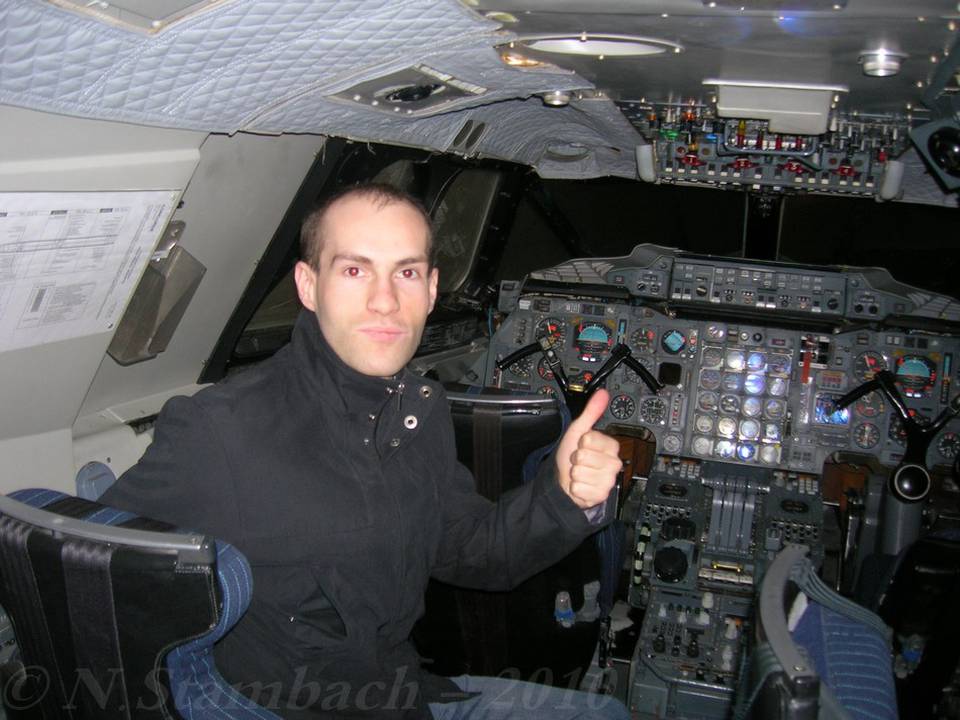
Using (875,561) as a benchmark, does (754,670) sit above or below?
above

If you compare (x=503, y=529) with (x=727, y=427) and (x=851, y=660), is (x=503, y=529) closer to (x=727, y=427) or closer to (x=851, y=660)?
(x=851, y=660)

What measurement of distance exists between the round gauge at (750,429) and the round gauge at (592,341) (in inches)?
33.3

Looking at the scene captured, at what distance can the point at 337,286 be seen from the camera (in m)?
1.69

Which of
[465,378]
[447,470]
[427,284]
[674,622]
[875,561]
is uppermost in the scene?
[427,284]

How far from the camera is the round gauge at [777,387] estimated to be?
14.8 ft

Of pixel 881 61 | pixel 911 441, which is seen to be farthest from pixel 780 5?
pixel 911 441

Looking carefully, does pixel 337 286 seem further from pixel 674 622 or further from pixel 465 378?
pixel 465 378

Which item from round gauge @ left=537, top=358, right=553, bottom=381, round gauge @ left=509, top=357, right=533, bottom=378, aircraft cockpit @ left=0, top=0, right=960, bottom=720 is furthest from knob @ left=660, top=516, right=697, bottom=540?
round gauge @ left=509, top=357, right=533, bottom=378

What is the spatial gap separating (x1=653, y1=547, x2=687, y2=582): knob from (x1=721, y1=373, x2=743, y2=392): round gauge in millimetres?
1039

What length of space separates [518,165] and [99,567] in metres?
3.59

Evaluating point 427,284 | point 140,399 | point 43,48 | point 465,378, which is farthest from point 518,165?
point 43,48

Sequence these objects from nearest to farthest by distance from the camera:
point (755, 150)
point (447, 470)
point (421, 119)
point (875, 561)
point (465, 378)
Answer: point (447, 470)
point (421, 119)
point (755, 150)
point (875, 561)
point (465, 378)

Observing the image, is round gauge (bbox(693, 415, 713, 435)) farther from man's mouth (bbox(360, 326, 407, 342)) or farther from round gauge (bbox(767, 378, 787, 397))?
man's mouth (bbox(360, 326, 407, 342))

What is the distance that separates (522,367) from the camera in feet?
15.9
